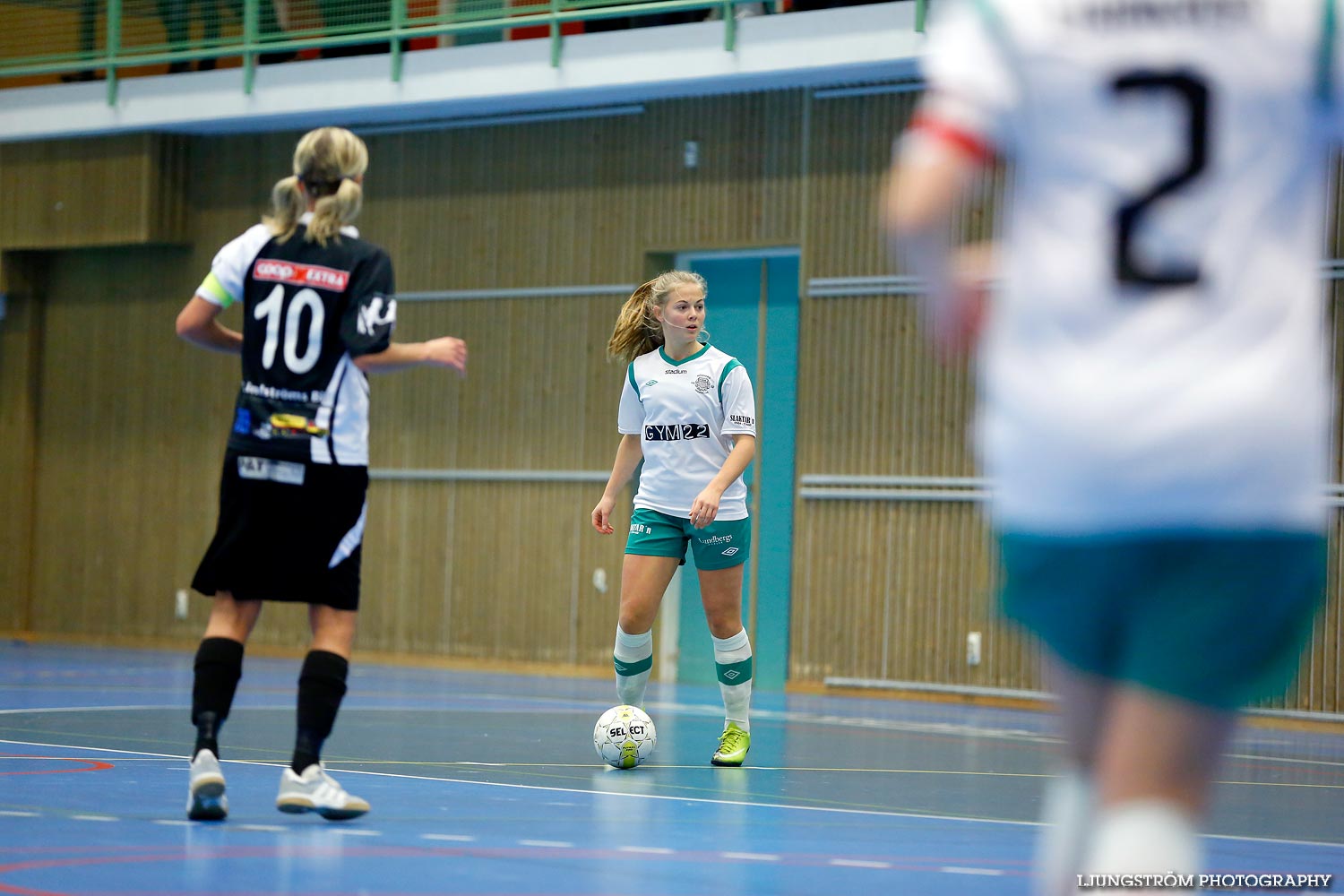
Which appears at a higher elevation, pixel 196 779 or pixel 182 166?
pixel 182 166

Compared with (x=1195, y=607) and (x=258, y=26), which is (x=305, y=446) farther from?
(x=258, y=26)

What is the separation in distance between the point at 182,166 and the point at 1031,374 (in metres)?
16.2

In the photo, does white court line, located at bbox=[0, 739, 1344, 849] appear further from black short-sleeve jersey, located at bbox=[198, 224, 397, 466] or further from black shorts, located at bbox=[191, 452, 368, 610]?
black short-sleeve jersey, located at bbox=[198, 224, 397, 466]

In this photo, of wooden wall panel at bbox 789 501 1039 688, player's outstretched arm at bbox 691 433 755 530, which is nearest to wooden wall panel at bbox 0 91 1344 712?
wooden wall panel at bbox 789 501 1039 688

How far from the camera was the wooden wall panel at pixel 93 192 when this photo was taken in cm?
1692

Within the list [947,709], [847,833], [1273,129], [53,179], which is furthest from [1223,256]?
[53,179]

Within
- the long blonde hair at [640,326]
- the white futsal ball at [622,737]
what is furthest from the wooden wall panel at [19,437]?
the white futsal ball at [622,737]

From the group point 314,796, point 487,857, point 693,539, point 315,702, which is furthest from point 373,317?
point 693,539

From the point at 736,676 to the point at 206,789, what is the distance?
9.90 feet

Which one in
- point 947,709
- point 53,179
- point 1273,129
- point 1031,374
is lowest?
point 947,709

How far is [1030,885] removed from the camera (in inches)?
170

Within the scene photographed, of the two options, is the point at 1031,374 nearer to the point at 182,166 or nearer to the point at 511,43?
the point at 511,43

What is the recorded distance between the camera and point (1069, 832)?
6.70 feet

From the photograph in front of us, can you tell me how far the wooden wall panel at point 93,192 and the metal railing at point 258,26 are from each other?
2.37 ft
